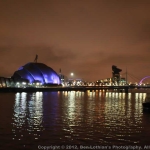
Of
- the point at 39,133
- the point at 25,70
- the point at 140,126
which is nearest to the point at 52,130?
the point at 39,133

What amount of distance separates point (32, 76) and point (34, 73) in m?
2.47

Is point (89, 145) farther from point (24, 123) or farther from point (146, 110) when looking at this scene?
point (146, 110)

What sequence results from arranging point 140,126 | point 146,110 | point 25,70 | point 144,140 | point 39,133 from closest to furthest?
point 144,140 < point 39,133 < point 140,126 < point 146,110 < point 25,70

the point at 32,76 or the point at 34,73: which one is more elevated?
the point at 34,73

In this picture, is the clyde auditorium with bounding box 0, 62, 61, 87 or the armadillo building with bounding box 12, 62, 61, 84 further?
the armadillo building with bounding box 12, 62, 61, 84

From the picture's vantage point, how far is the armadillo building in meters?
126

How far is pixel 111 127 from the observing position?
66.0 ft

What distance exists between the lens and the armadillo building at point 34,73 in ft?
412

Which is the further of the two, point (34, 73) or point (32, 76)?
point (34, 73)

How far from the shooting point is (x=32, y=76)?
126 meters

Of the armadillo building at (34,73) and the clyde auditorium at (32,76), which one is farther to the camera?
the armadillo building at (34,73)

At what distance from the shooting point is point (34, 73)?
127 meters

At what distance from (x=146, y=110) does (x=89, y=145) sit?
20544 millimetres

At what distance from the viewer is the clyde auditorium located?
122m
